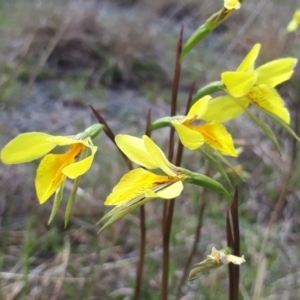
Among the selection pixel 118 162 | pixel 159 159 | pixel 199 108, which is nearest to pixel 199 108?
pixel 199 108

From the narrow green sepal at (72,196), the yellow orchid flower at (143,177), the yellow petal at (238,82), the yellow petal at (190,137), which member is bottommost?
the narrow green sepal at (72,196)

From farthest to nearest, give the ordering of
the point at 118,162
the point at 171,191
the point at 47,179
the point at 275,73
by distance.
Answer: the point at 118,162 < the point at 275,73 < the point at 47,179 < the point at 171,191

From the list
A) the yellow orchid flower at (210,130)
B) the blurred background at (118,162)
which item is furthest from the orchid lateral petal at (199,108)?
the blurred background at (118,162)

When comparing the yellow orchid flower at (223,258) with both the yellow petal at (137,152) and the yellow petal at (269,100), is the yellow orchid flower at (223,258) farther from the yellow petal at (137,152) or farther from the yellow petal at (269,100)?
the yellow petal at (269,100)

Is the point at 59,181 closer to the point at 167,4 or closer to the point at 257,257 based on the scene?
the point at 257,257

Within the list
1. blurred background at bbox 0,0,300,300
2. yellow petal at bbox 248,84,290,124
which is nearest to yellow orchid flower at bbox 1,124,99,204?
yellow petal at bbox 248,84,290,124

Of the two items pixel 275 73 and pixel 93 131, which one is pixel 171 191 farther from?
pixel 275 73

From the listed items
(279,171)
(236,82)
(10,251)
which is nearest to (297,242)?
(279,171)
